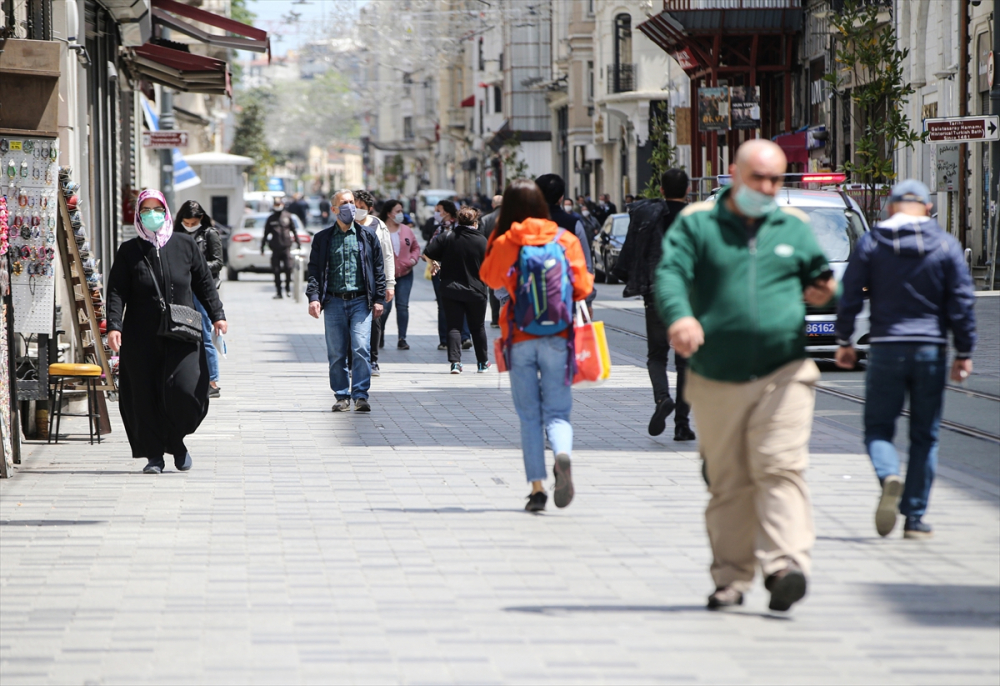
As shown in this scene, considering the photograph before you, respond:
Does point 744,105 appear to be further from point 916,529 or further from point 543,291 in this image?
point 916,529

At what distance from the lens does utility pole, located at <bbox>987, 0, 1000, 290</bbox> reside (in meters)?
21.9

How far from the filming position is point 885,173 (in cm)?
2227

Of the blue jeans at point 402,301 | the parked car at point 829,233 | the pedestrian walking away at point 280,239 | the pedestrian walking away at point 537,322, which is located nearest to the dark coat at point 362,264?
the pedestrian walking away at point 537,322

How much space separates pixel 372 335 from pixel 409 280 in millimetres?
4196

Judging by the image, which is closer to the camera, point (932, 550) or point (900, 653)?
point (900, 653)

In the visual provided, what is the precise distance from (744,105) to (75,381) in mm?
30680

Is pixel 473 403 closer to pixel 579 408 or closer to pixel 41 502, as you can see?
pixel 579 408

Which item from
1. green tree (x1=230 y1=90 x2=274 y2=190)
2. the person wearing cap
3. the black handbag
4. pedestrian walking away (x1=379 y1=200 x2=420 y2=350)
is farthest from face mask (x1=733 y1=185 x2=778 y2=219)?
green tree (x1=230 y1=90 x2=274 y2=190)

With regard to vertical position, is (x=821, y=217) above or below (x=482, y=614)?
above

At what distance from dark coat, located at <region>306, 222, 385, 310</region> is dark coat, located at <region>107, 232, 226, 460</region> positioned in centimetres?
316

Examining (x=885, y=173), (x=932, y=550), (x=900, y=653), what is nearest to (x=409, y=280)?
(x=885, y=173)

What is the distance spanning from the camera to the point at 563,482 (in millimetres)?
8078

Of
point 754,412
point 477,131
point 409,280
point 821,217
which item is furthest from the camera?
point 477,131

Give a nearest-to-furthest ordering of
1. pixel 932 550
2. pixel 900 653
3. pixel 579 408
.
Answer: pixel 900 653 < pixel 932 550 < pixel 579 408
